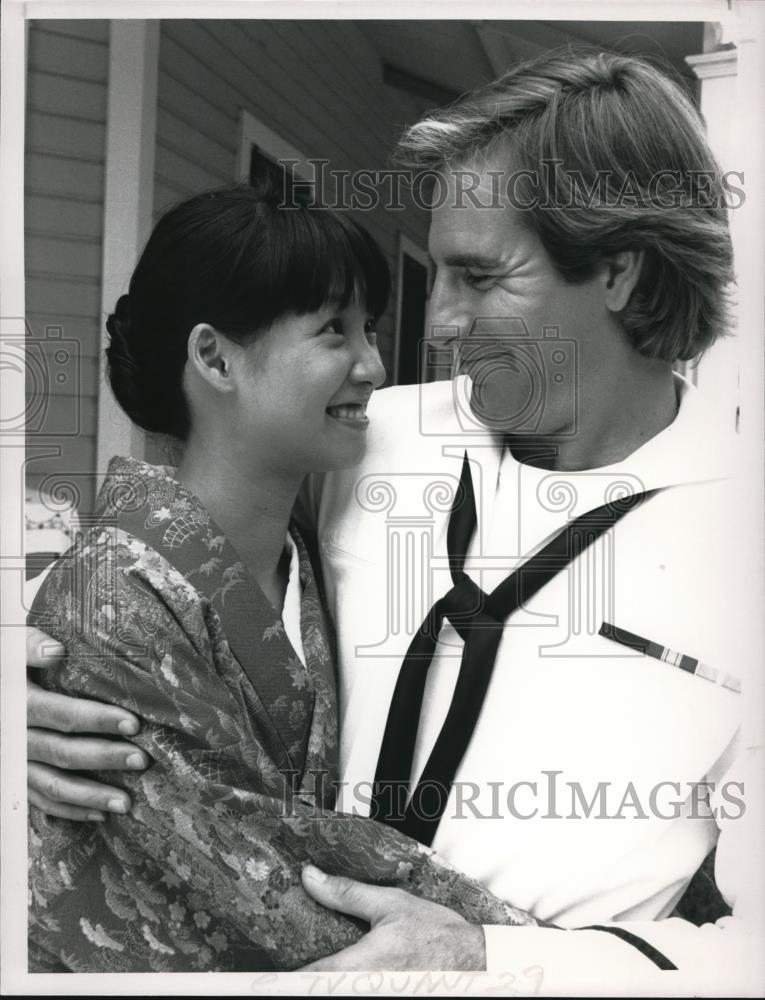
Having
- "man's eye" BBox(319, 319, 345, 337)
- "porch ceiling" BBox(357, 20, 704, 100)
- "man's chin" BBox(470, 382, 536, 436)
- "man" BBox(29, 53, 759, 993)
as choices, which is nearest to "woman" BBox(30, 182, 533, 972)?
"man's eye" BBox(319, 319, 345, 337)

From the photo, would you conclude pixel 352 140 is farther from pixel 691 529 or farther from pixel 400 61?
pixel 691 529

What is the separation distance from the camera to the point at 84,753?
204cm

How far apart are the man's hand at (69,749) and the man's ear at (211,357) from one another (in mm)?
618

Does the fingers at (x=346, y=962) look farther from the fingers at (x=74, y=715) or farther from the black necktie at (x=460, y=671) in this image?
the fingers at (x=74, y=715)

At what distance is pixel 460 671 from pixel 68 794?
820mm

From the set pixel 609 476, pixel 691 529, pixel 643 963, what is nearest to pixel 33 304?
pixel 609 476

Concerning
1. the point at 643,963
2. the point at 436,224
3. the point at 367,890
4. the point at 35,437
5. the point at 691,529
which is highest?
the point at 436,224

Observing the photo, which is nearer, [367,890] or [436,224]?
[367,890]

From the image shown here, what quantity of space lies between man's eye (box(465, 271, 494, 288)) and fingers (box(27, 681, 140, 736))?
110cm

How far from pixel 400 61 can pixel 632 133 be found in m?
0.51

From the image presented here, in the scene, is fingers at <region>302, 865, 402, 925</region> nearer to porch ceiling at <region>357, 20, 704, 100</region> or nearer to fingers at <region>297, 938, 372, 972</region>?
fingers at <region>297, 938, 372, 972</region>

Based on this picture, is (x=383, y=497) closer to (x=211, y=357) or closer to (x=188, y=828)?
(x=211, y=357)

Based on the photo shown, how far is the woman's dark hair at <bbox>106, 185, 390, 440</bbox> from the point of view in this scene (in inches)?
79.7

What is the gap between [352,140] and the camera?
2.20 metres
